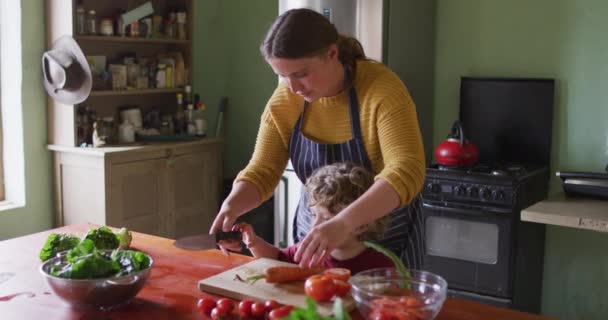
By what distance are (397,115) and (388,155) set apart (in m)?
0.12

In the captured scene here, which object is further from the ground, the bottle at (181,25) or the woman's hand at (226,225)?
the bottle at (181,25)

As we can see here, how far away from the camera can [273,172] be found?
237 centimetres

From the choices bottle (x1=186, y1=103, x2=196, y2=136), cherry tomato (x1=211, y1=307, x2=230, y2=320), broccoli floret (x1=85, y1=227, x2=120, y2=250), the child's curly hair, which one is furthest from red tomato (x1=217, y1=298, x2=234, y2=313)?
bottle (x1=186, y1=103, x2=196, y2=136)

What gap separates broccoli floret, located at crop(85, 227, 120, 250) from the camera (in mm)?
2196

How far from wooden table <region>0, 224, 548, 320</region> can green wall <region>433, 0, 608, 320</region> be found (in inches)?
87.2

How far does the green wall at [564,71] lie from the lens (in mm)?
3699

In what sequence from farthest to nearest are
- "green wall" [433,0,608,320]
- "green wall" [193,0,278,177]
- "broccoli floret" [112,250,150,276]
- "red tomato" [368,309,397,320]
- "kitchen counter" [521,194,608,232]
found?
"green wall" [193,0,278,177] → "green wall" [433,0,608,320] → "kitchen counter" [521,194,608,232] → "broccoli floret" [112,250,150,276] → "red tomato" [368,309,397,320]

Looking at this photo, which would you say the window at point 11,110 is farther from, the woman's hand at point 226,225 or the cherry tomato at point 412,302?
the cherry tomato at point 412,302

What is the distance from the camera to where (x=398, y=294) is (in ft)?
5.68

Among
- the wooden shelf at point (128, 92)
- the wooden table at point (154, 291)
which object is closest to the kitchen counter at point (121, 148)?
the wooden shelf at point (128, 92)

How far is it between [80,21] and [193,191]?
1.24m

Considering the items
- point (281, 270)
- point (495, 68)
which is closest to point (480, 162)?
point (495, 68)

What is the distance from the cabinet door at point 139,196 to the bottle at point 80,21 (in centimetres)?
79

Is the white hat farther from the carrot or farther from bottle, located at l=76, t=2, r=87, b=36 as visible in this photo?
the carrot
